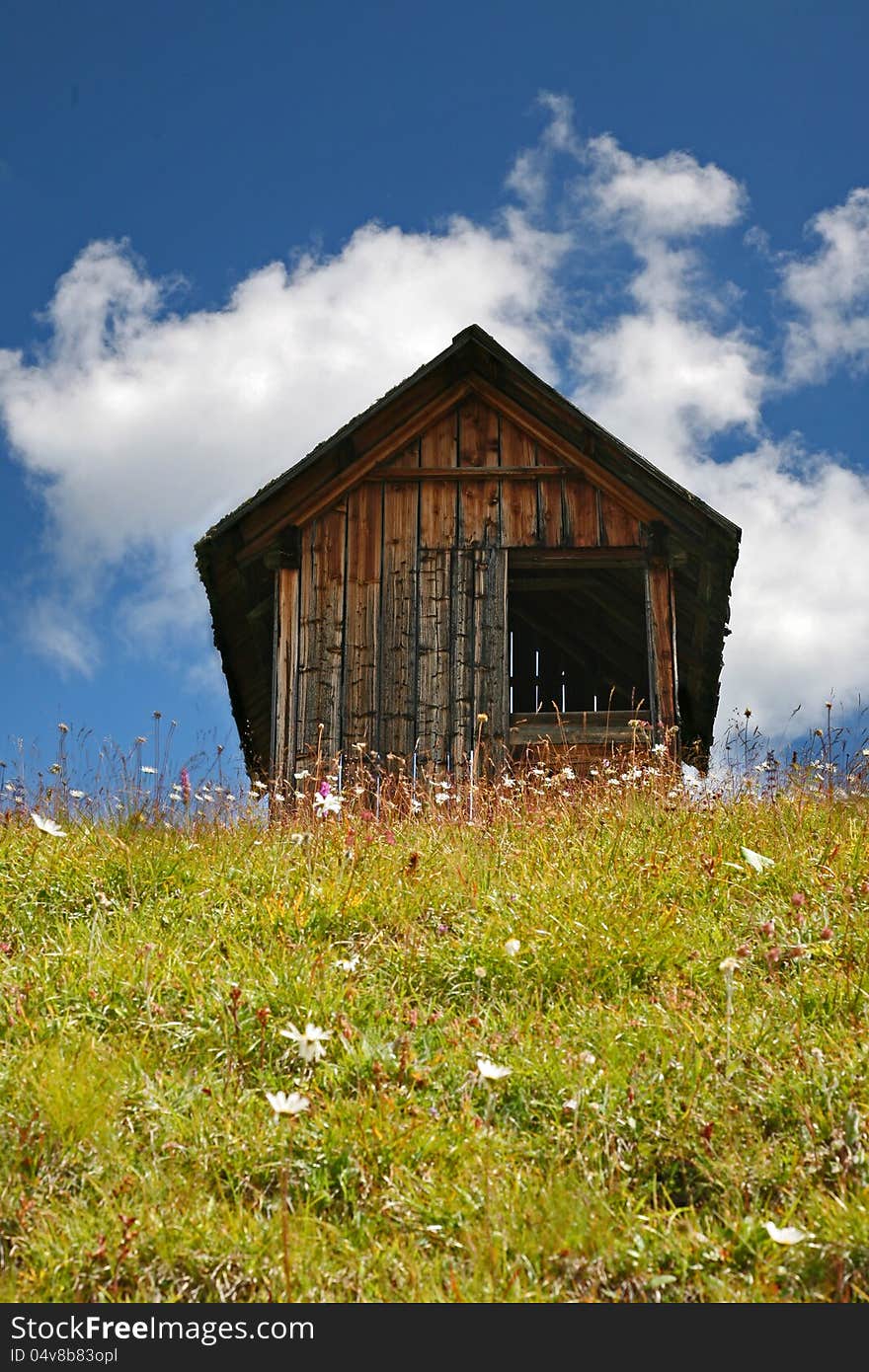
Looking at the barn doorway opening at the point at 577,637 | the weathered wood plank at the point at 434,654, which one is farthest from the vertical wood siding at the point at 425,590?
the barn doorway opening at the point at 577,637

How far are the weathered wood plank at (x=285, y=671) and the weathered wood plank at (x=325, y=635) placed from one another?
0.10 metres

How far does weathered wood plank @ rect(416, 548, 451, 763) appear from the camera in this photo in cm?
1113

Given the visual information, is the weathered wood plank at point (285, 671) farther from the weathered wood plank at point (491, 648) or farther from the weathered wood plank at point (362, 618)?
the weathered wood plank at point (491, 648)

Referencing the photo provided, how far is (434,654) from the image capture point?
37.2 feet

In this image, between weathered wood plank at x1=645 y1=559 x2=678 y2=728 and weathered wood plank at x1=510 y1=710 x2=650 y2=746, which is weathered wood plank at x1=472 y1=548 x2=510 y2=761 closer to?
weathered wood plank at x1=510 y1=710 x2=650 y2=746

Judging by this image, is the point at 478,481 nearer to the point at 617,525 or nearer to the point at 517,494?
the point at 517,494

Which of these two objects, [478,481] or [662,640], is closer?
[662,640]

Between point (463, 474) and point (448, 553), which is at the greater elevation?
point (463, 474)

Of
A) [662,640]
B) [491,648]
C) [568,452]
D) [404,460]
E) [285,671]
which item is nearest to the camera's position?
[491,648]

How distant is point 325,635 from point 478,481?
83.0 inches

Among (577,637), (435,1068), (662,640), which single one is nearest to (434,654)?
(662,640)

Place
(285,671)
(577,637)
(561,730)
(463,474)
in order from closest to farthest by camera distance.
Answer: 1. (561,730)
2. (285,671)
3. (463,474)
4. (577,637)

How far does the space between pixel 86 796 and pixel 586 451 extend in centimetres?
643

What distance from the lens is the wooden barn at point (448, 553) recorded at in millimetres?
11211
